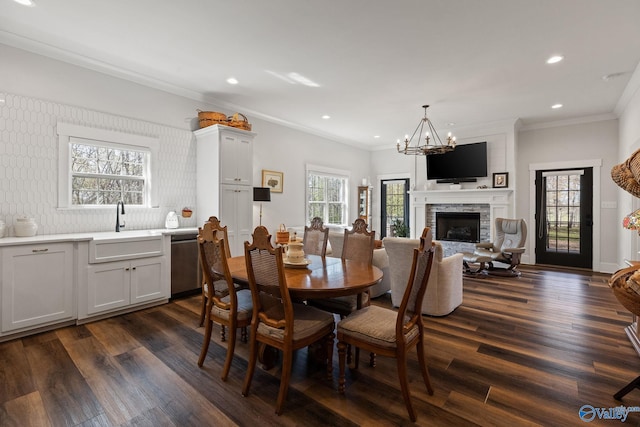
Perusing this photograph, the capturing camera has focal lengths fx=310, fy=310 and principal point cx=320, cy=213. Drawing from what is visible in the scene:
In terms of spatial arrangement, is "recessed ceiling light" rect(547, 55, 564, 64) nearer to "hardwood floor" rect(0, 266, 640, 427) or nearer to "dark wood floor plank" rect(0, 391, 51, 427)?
"hardwood floor" rect(0, 266, 640, 427)

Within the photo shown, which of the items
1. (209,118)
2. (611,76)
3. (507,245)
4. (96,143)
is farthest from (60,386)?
(611,76)

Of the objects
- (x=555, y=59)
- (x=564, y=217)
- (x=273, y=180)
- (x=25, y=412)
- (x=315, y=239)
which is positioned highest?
(x=555, y=59)

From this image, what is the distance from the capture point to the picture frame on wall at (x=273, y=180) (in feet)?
19.0

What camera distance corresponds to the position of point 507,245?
5.64 metres

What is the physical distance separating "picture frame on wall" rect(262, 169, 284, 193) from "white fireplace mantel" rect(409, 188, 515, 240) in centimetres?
321

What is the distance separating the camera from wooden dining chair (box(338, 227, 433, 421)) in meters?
1.86

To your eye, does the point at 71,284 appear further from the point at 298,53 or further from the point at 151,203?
the point at 298,53

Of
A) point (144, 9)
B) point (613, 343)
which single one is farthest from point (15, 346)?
point (613, 343)

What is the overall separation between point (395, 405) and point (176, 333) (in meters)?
2.16

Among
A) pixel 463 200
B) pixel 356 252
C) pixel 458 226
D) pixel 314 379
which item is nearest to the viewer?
pixel 314 379

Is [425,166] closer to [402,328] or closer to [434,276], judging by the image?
[434,276]

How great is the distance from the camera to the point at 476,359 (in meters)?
2.55

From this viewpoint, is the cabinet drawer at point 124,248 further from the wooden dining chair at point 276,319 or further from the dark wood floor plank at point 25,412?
the wooden dining chair at point 276,319

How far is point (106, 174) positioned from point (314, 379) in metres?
3.61
